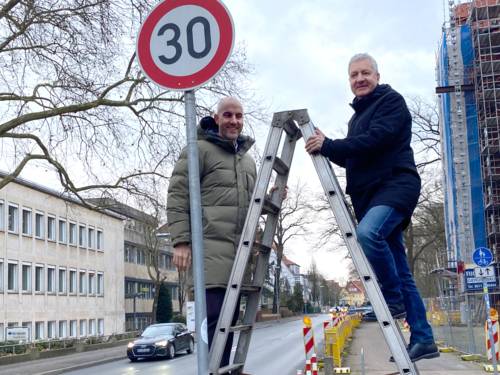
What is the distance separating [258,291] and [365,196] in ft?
3.51

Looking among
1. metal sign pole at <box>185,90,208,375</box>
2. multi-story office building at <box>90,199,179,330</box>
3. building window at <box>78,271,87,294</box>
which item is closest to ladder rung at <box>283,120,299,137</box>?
metal sign pole at <box>185,90,208,375</box>

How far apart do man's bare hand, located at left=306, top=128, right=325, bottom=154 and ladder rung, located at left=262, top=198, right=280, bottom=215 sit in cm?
48

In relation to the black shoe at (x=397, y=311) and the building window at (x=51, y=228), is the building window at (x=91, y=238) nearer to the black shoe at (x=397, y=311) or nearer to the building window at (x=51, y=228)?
the building window at (x=51, y=228)

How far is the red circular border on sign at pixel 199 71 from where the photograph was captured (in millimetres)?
4262

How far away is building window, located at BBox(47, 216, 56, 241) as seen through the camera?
50094mm

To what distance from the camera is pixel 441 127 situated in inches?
1624

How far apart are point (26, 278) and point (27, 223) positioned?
135 inches

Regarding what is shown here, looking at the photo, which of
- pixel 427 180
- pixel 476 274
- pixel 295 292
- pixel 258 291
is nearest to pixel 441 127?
pixel 427 180

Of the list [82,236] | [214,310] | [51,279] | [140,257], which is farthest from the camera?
[140,257]

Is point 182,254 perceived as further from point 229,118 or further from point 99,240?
point 99,240

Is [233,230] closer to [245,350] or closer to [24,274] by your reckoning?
[245,350]

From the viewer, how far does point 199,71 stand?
14.0 ft

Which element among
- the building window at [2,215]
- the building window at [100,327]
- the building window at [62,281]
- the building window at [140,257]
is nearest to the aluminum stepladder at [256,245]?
the building window at [2,215]

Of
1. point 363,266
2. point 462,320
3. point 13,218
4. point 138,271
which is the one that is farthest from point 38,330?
point 363,266
